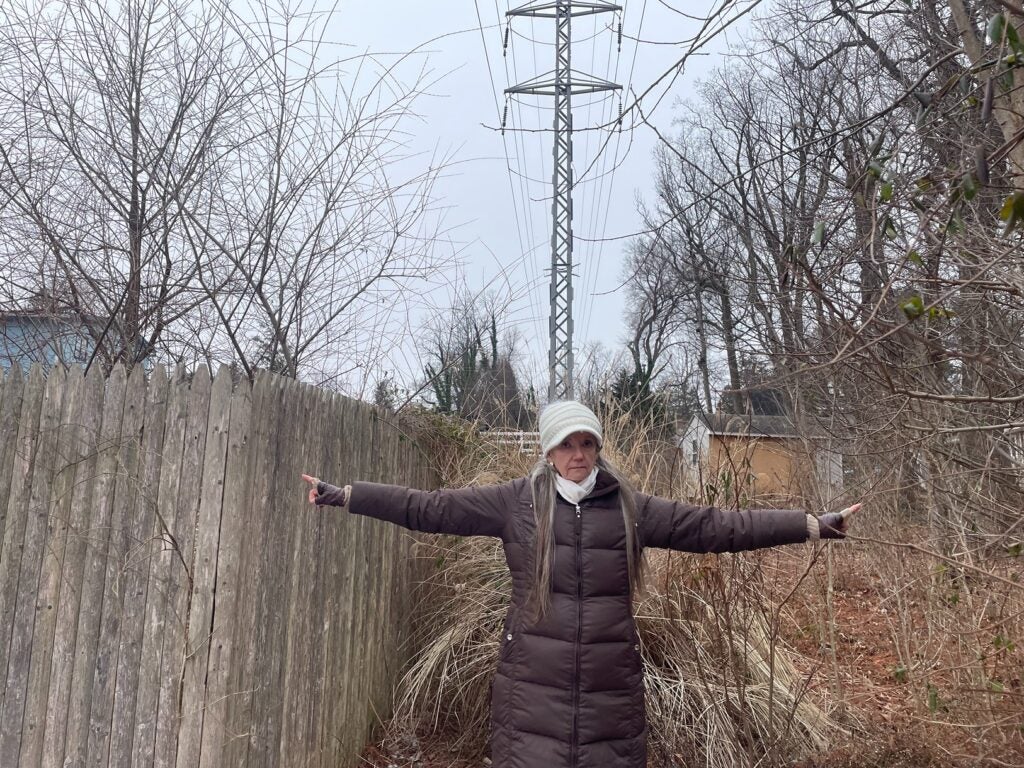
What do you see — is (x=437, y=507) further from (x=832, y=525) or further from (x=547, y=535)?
(x=832, y=525)

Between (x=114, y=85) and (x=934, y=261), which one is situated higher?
(x=114, y=85)

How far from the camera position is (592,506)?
9.46 ft

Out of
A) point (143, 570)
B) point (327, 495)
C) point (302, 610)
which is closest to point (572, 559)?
point (327, 495)

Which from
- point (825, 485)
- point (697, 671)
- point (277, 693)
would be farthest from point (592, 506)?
point (825, 485)

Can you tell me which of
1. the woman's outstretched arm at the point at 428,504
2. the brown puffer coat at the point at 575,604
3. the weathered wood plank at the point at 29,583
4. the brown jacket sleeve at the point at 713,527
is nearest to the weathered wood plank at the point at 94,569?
the weathered wood plank at the point at 29,583

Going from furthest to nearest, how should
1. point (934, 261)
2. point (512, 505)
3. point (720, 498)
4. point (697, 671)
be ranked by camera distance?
point (720, 498) < point (697, 671) < point (512, 505) < point (934, 261)

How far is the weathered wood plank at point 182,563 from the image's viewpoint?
299 cm

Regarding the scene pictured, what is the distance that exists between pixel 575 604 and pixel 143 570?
5.31 ft

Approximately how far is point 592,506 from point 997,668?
2.47 metres

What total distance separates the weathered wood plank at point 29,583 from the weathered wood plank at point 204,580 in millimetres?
633

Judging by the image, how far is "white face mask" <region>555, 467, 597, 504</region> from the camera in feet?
9.40

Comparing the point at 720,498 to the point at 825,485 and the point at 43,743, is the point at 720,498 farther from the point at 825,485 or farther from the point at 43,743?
the point at 43,743

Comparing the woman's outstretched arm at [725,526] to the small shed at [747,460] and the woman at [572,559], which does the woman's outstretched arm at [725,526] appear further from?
the small shed at [747,460]

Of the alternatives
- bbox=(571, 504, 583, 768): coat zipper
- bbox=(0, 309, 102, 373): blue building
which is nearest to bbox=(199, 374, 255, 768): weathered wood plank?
bbox=(571, 504, 583, 768): coat zipper
